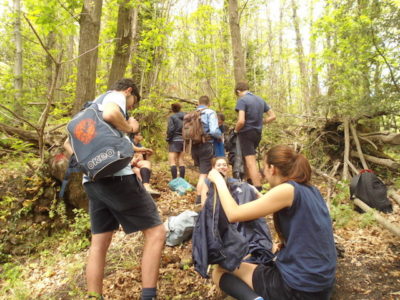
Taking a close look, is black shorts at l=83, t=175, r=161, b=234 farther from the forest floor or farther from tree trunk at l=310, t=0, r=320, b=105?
tree trunk at l=310, t=0, r=320, b=105

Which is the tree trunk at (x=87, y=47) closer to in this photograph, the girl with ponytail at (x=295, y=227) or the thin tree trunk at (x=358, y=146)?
the girl with ponytail at (x=295, y=227)

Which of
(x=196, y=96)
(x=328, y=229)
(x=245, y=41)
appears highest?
(x=245, y=41)

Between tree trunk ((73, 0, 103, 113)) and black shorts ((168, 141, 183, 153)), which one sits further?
black shorts ((168, 141, 183, 153))

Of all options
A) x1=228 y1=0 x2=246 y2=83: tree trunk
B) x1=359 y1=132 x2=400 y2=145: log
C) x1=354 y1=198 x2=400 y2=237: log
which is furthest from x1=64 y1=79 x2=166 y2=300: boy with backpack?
x1=228 y1=0 x2=246 y2=83: tree trunk

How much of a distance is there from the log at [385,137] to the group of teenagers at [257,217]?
512 cm

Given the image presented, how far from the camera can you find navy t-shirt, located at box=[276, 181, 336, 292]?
2.01m

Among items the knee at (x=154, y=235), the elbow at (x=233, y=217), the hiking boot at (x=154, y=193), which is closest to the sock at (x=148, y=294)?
the knee at (x=154, y=235)

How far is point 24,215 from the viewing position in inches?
213

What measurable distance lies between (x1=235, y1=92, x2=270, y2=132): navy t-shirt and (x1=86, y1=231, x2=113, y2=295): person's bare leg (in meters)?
3.50

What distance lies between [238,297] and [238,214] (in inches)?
28.9

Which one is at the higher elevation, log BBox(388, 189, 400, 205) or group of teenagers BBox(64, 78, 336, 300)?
group of teenagers BBox(64, 78, 336, 300)

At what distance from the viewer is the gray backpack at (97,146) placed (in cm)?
226

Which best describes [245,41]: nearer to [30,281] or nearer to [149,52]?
[149,52]

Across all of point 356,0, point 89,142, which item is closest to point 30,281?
point 89,142
